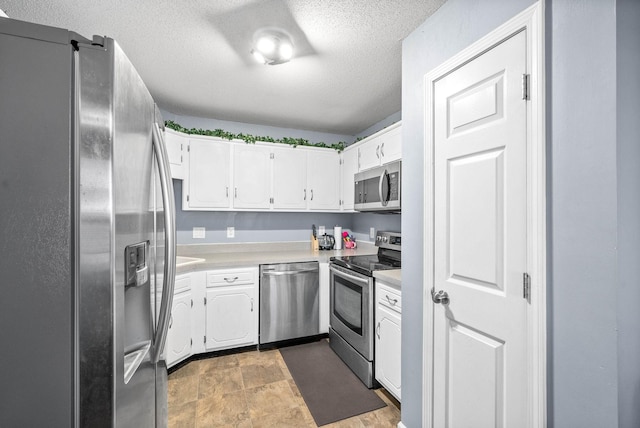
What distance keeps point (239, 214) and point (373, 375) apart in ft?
7.29

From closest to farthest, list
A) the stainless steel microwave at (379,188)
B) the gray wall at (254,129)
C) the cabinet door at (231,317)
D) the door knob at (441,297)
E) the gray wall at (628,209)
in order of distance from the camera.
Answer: the gray wall at (628,209), the door knob at (441,297), the stainless steel microwave at (379,188), the cabinet door at (231,317), the gray wall at (254,129)

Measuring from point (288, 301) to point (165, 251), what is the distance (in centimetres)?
202

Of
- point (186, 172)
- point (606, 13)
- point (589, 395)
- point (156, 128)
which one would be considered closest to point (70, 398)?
point (156, 128)

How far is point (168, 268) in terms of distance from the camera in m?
1.00

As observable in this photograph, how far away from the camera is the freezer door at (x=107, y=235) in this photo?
2.27ft

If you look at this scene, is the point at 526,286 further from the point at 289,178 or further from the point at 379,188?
the point at 289,178

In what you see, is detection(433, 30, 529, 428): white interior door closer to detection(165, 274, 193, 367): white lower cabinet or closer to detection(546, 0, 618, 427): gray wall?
detection(546, 0, 618, 427): gray wall

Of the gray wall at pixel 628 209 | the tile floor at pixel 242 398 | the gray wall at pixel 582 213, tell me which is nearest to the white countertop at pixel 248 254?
the tile floor at pixel 242 398

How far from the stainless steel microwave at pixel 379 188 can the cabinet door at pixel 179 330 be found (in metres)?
1.82

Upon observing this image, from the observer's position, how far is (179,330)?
240 centimetres

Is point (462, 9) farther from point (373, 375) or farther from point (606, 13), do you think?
point (373, 375)

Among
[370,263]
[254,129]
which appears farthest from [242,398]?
[254,129]

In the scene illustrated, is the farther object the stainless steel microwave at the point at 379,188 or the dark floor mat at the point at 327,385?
the stainless steel microwave at the point at 379,188

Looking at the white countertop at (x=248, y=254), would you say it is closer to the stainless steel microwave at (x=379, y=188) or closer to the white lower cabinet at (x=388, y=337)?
the stainless steel microwave at (x=379, y=188)
